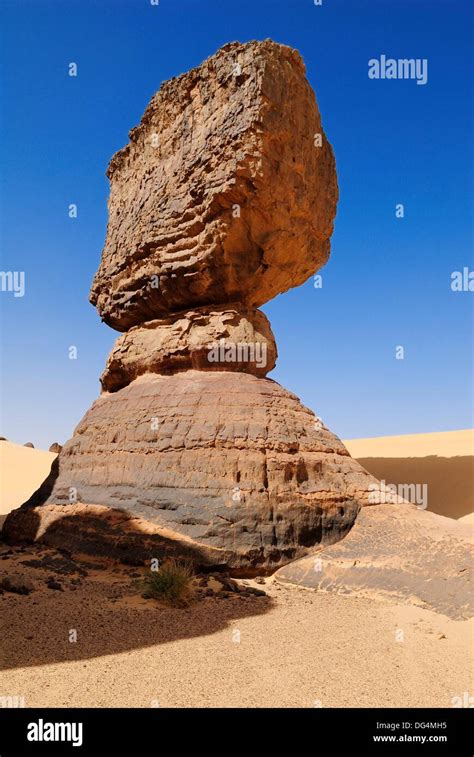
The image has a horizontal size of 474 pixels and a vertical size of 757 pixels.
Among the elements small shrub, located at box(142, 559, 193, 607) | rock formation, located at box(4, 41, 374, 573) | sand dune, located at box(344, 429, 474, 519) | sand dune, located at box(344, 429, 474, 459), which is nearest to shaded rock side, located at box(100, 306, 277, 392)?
rock formation, located at box(4, 41, 374, 573)

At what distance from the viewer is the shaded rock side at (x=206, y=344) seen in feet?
30.1

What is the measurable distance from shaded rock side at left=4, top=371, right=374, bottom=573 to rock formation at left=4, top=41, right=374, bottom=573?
0.9 inches

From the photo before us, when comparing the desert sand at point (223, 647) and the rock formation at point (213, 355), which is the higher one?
the rock formation at point (213, 355)

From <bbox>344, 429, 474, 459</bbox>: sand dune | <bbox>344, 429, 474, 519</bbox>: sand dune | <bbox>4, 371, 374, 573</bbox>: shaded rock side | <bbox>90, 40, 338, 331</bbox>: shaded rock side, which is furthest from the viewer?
<bbox>344, 429, 474, 459</bbox>: sand dune

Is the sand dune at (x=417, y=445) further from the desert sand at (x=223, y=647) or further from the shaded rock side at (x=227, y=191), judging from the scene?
the desert sand at (x=223, y=647)

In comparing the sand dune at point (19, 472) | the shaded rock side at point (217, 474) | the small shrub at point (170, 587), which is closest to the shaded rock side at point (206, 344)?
the shaded rock side at point (217, 474)

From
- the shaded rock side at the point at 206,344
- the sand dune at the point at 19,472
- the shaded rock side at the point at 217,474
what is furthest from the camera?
the sand dune at the point at 19,472

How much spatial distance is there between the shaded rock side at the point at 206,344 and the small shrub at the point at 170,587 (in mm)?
3836

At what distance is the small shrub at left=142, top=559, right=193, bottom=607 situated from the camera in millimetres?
6027

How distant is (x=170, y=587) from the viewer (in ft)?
20.0

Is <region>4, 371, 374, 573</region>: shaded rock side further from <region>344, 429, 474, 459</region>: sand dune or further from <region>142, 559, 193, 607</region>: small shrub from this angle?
<region>344, 429, 474, 459</region>: sand dune

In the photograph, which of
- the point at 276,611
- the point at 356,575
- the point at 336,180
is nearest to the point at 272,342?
the point at 336,180

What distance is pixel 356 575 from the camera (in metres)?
7.00

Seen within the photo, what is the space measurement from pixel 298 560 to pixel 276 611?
143 cm
